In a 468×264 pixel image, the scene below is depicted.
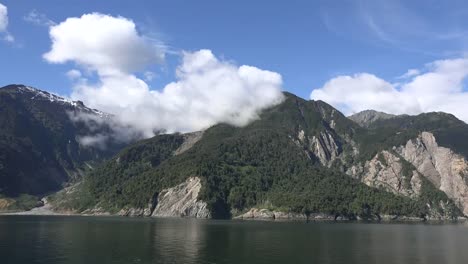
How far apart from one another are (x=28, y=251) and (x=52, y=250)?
5.22 metres

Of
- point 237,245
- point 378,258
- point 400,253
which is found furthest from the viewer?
point 237,245

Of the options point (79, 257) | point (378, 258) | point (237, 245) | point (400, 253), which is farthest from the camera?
point (237, 245)

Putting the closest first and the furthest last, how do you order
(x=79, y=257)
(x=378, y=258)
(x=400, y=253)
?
1. (x=79, y=257)
2. (x=378, y=258)
3. (x=400, y=253)

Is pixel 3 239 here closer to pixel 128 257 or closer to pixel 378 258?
pixel 128 257

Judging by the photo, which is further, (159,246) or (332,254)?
(159,246)

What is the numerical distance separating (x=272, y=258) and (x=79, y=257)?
130ft

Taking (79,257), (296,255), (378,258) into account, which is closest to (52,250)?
(79,257)

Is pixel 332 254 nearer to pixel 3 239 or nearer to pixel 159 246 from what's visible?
pixel 159 246

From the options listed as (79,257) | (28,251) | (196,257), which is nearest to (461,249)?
(196,257)

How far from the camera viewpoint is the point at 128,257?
100312 mm

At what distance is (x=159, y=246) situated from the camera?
402ft

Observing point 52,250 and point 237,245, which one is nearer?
point 52,250

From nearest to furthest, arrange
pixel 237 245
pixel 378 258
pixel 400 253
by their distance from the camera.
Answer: pixel 378 258 < pixel 400 253 < pixel 237 245

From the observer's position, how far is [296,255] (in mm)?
109000
